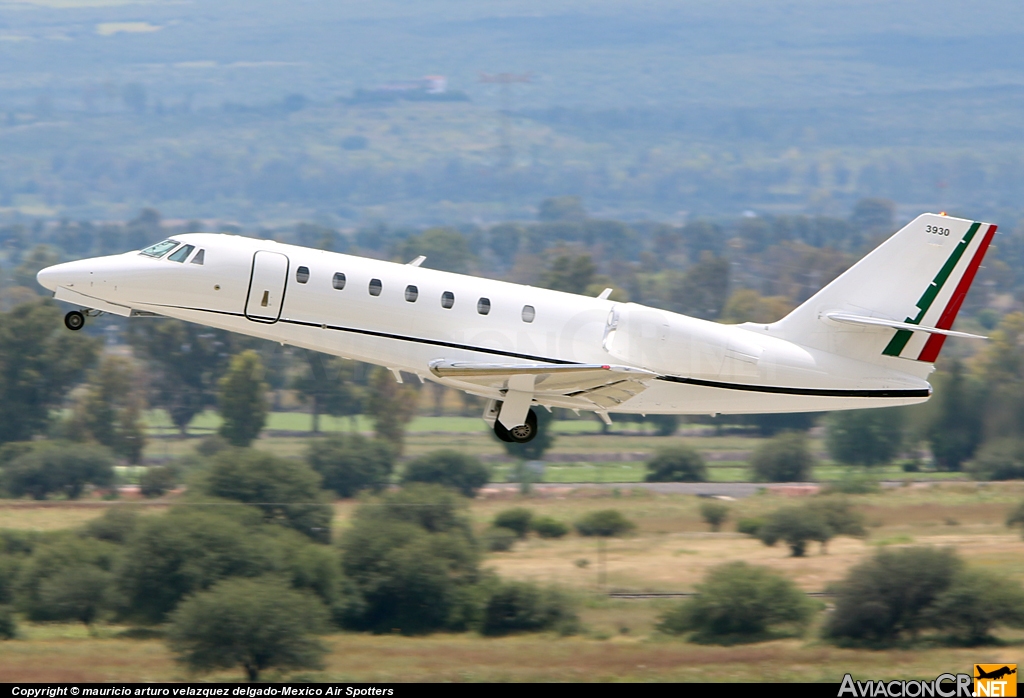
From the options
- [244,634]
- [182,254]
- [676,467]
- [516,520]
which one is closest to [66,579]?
[244,634]

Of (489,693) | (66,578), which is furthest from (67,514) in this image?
(489,693)

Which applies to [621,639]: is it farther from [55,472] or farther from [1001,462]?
[55,472]

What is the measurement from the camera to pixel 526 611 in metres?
37.5

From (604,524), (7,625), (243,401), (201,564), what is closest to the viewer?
(7,625)

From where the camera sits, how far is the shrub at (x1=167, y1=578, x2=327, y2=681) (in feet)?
109

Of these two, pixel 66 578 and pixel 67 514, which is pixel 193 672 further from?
pixel 67 514

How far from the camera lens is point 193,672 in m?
32.5

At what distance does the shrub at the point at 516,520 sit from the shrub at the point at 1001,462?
28644 mm

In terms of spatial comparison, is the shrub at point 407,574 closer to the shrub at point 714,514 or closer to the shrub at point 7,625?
the shrub at point 7,625

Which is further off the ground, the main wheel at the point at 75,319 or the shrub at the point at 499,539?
the main wheel at the point at 75,319

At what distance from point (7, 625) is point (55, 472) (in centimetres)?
2649

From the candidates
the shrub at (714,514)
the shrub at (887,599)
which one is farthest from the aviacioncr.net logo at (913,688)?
the shrub at (714,514)

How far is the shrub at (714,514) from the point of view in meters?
52.6

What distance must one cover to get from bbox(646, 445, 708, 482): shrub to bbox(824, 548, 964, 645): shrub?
31931 millimetres
